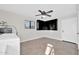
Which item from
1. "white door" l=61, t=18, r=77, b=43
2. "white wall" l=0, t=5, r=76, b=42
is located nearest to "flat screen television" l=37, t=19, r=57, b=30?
"white wall" l=0, t=5, r=76, b=42

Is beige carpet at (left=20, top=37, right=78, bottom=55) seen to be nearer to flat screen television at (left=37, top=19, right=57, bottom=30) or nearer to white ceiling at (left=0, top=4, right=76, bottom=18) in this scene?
flat screen television at (left=37, top=19, right=57, bottom=30)

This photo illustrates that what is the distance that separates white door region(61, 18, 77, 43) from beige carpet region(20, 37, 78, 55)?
0.35 feet

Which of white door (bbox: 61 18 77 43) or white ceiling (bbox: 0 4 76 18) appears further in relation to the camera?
white door (bbox: 61 18 77 43)

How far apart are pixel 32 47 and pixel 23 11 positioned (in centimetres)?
71

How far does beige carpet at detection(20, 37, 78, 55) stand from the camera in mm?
1882

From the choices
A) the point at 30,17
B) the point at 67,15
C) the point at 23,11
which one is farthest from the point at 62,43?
the point at 23,11

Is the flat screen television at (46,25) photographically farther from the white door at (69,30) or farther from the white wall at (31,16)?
the white door at (69,30)

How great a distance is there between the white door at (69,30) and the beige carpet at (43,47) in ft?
0.35

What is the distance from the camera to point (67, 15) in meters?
1.91

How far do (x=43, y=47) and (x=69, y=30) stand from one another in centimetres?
61

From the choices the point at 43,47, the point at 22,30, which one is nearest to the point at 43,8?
the point at 22,30

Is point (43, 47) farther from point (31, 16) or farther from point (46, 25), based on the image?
point (31, 16)

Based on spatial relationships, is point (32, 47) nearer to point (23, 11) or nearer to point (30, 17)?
point (30, 17)
